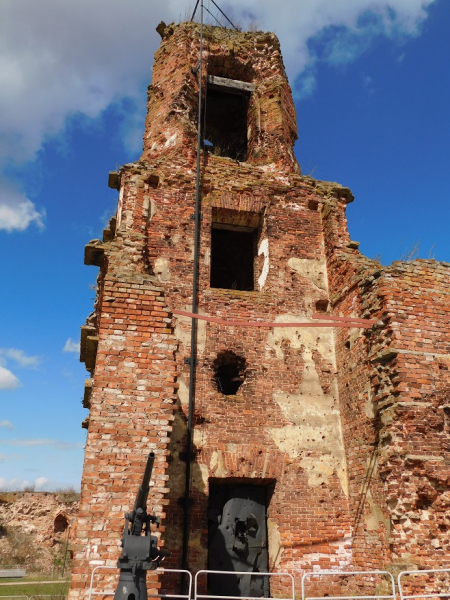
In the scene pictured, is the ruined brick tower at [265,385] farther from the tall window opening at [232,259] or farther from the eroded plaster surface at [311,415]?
the tall window opening at [232,259]

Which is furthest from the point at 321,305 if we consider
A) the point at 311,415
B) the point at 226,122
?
the point at 226,122

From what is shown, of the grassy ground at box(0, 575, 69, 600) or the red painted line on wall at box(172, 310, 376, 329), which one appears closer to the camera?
the red painted line on wall at box(172, 310, 376, 329)

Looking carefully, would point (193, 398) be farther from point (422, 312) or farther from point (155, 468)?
point (422, 312)

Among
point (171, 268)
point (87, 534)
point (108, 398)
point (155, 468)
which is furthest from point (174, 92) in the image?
point (87, 534)

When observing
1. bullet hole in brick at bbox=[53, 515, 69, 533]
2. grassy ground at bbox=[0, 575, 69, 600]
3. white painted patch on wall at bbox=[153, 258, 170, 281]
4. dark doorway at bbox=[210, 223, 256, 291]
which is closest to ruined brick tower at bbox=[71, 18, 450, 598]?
white painted patch on wall at bbox=[153, 258, 170, 281]

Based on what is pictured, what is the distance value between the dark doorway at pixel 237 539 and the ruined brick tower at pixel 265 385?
0.09 feet

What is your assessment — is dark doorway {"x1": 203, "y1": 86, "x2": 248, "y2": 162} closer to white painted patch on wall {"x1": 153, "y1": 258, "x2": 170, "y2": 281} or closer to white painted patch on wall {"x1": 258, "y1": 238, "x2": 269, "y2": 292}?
white painted patch on wall {"x1": 258, "y1": 238, "x2": 269, "y2": 292}

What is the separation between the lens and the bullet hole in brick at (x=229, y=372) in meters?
7.48

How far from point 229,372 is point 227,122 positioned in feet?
26.0

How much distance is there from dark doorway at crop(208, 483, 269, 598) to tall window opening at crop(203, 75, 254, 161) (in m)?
8.03

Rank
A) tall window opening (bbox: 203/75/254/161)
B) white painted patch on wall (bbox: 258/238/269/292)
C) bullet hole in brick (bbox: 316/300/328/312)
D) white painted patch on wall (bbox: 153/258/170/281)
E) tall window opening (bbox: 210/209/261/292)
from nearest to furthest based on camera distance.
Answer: white painted patch on wall (bbox: 153/258/170/281)
bullet hole in brick (bbox: 316/300/328/312)
white painted patch on wall (bbox: 258/238/269/292)
tall window opening (bbox: 210/209/261/292)
tall window opening (bbox: 203/75/254/161)

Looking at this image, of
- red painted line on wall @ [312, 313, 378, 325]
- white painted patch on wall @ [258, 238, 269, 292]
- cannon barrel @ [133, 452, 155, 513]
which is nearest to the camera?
cannon barrel @ [133, 452, 155, 513]

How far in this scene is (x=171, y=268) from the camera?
312 inches

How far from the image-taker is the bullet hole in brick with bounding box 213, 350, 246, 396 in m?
7.48
